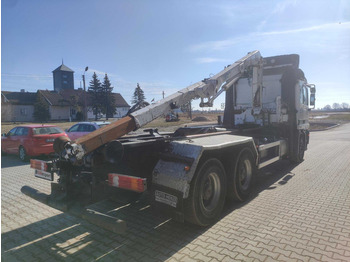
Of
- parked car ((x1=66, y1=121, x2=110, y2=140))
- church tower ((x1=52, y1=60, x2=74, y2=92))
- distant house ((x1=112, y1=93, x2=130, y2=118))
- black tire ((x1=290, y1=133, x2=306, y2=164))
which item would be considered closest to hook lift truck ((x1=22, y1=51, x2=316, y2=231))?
black tire ((x1=290, y1=133, x2=306, y2=164))

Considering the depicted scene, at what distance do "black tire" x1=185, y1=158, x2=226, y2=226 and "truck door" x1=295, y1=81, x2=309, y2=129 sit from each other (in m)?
5.18

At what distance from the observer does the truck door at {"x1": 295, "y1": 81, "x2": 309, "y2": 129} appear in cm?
837

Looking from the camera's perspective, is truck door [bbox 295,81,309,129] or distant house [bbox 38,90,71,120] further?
distant house [bbox 38,90,71,120]

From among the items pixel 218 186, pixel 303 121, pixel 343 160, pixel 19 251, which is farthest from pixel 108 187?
pixel 343 160

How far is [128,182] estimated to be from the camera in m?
3.60

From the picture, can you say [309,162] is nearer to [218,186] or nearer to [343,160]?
[343,160]

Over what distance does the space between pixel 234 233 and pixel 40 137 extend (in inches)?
344

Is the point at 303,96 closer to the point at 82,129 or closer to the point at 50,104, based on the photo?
the point at 82,129

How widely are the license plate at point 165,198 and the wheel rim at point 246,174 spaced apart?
223 centimetres

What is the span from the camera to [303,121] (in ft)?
30.4

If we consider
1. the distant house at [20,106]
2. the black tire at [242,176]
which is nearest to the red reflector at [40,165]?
the black tire at [242,176]

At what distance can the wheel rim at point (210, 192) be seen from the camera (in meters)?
4.30

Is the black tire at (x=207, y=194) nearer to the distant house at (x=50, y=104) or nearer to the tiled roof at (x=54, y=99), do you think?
the distant house at (x=50, y=104)

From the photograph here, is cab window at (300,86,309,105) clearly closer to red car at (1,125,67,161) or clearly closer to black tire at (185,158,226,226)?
black tire at (185,158,226,226)
